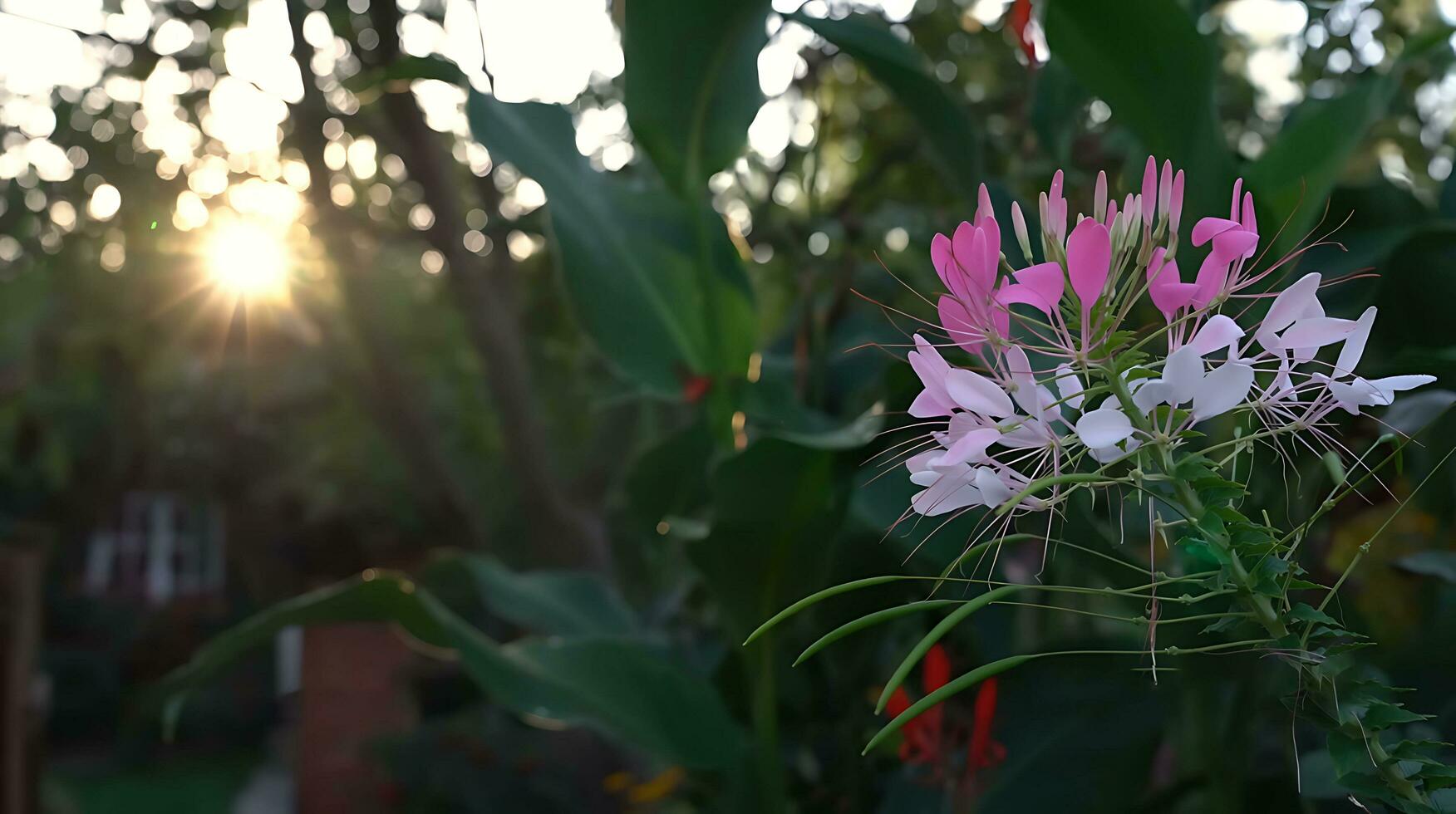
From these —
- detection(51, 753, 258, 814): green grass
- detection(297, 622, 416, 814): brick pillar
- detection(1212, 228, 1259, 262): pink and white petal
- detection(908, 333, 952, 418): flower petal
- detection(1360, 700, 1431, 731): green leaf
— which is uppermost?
detection(1212, 228, 1259, 262): pink and white petal

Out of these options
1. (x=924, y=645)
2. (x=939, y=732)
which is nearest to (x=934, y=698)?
(x=924, y=645)

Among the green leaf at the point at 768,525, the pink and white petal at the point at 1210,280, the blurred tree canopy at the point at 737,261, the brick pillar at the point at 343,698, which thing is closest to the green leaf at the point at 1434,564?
the blurred tree canopy at the point at 737,261

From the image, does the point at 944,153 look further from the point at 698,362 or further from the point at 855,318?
the point at 855,318

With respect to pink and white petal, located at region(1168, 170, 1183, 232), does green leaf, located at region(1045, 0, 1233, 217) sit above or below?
above

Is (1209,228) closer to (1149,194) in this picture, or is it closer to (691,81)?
(1149,194)

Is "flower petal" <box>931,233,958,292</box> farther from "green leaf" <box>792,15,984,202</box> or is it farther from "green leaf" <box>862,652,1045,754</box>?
"green leaf" <box>792,15,984,202</box>

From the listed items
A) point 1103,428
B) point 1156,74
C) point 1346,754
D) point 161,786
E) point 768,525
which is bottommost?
point 161,786

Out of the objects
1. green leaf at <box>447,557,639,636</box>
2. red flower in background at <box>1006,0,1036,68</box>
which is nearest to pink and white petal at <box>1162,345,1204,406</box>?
red flower in background at <box>1006,0,1036,68</box>

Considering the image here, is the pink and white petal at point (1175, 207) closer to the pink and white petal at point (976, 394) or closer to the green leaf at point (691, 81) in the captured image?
the pink and white petal at point (976, 394)
